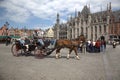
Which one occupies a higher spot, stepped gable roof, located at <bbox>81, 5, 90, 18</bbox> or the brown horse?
stepped gable roof, located at <bbox>81, 5, 90, 18</bbox>

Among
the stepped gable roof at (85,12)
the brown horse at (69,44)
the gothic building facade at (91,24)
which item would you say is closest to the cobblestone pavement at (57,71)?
the brown horse at (69,44)

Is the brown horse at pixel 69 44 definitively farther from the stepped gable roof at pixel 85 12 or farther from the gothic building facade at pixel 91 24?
the stepped gable roof at pixel 85 12

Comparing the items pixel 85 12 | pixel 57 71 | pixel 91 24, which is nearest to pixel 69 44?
pixel 57 71

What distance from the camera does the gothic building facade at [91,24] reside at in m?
73.0

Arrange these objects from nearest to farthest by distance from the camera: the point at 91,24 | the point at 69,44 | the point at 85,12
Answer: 1. the point at 69,44
2. the point at 91,24
3. the point at 85,12

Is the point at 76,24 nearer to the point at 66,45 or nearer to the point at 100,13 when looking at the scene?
the point at 100,13

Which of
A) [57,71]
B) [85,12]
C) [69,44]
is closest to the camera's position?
[57,71]

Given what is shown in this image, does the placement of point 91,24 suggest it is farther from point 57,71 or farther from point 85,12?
point 57,71

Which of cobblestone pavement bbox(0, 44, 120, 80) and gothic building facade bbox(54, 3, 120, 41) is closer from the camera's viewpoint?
cobblestone pavement bbox(0, 44, 120, 80)

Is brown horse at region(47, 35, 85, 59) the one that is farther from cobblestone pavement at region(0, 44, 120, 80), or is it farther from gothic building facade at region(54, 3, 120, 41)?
gothic building facade at region(54, 3, 120, 41)

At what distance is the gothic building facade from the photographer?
73000 mm

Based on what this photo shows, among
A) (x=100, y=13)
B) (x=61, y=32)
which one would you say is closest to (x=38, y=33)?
(x=100, y=13)

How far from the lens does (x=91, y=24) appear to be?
84000 millimetres

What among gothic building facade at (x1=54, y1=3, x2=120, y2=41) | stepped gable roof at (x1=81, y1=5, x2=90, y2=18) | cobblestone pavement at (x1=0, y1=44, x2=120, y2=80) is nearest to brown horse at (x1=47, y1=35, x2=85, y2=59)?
cobblestone pavement at (x1=0, y1=44, x2=120, y2=80)
